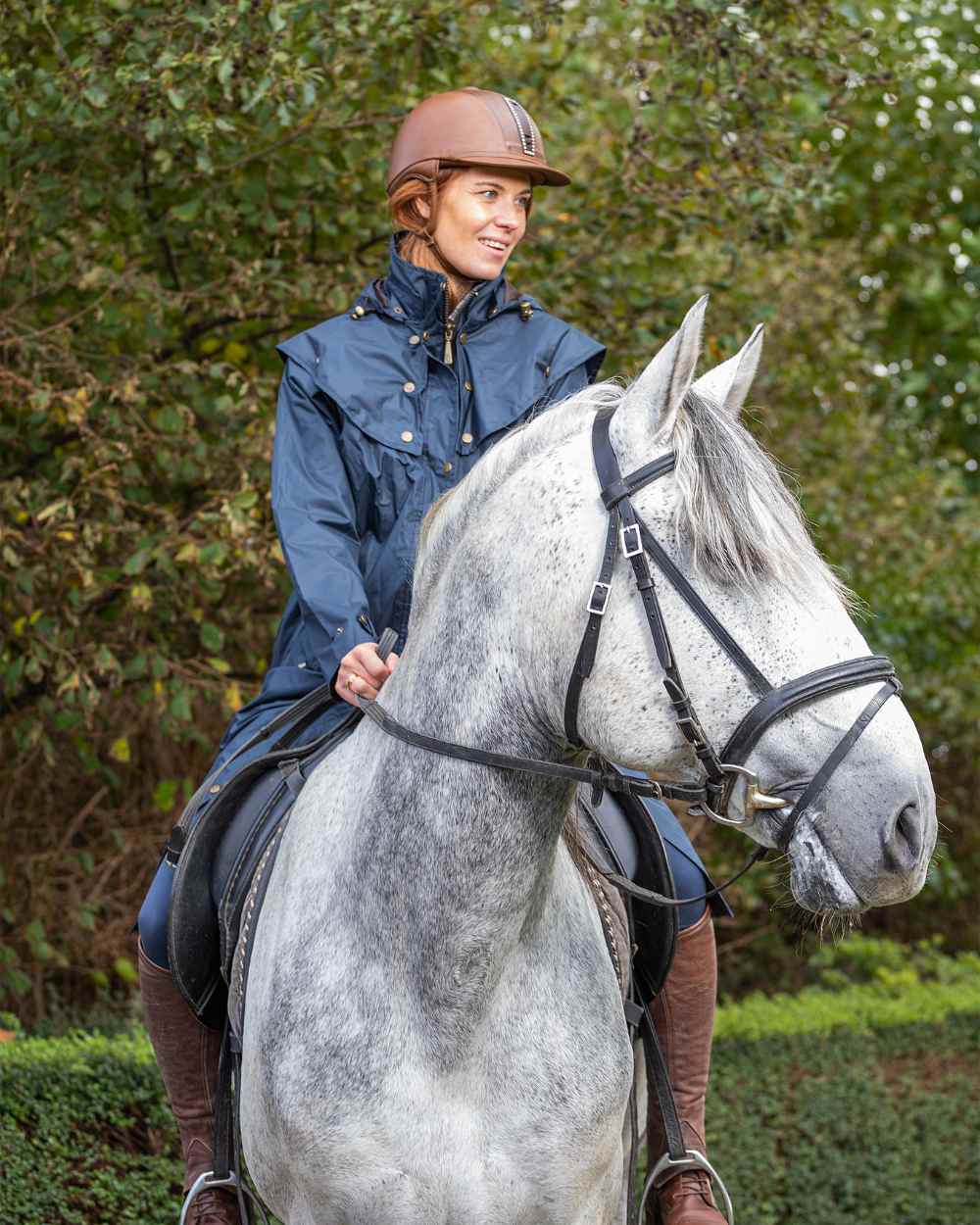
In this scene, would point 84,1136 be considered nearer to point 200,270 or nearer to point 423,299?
point 423,299

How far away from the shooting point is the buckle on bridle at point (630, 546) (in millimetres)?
2416

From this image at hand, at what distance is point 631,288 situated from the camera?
630 centimetres

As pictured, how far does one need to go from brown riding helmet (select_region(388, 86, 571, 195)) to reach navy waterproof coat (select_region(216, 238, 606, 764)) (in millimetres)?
231

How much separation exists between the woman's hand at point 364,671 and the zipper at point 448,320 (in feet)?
2.57

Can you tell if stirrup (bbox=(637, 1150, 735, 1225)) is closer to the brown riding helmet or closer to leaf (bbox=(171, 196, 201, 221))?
the brown riding helmet

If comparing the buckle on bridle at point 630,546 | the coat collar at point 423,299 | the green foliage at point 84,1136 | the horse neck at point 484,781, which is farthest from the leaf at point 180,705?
the buckle on bridle at point 630,546

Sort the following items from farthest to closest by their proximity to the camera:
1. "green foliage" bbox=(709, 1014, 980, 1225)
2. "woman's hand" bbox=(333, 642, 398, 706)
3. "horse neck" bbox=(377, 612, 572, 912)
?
"green foliage" bbox=(709, 1014, 980, 1225) < "woman's hand" bbox=(333, 642, 398, 706) < "horse neck" bbox=(377, 612, 572, 912)

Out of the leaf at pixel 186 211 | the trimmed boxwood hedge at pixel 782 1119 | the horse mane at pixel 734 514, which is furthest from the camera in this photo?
the leaf at pixel 186 211

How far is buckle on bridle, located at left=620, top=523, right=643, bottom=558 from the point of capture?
2416 mm

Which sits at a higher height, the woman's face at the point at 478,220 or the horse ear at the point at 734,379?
the woman's face at the point at 478,220

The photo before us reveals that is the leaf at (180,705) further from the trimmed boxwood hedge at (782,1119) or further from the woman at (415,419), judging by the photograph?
the woman at (415,419)

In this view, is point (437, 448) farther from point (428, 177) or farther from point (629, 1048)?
point (629, 1048)

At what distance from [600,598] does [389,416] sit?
104 cm

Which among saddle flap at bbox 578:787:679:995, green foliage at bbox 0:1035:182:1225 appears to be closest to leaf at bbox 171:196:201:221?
green foliage at bbox 0:1035:182:1225
